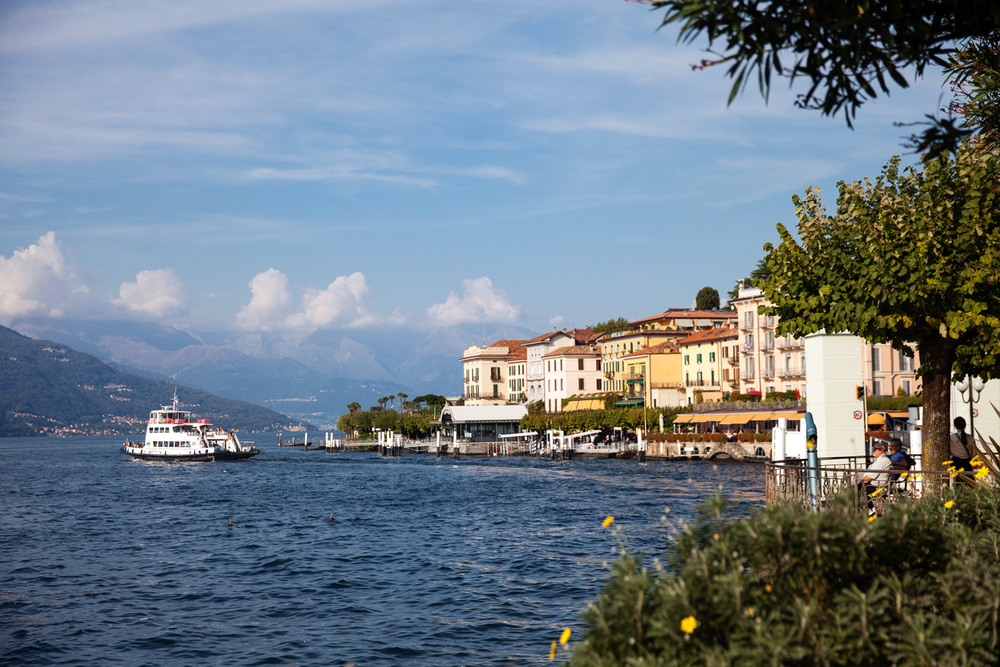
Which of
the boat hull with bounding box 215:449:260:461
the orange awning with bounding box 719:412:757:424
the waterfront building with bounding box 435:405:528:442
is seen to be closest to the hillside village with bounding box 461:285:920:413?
the orange awning with bounding box 719:412:757:424

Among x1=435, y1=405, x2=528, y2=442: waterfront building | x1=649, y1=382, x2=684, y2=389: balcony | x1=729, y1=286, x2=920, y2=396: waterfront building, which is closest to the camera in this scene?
x1=729, y1=286, x2=920, y2=396: waterfront building

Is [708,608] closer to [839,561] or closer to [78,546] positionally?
[839,561]

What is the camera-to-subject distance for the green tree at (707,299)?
421ft

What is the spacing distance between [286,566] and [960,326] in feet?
66.5

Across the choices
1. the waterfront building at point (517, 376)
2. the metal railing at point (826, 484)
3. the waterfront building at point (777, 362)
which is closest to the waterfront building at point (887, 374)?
the waterfront building at point (777, 362)

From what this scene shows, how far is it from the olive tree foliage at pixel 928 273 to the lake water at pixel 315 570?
186 inches

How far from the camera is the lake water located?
56.4ft

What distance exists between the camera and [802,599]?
5262 millimetres

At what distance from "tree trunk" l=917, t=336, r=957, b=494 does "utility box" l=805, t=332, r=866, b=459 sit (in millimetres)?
5330

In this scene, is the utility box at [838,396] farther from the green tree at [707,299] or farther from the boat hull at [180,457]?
the green tree at [707,299]

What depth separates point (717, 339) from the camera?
90875mm

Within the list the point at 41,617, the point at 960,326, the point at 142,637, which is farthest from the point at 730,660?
the point at 41,617

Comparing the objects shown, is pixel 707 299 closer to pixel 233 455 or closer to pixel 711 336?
pixel 711 336

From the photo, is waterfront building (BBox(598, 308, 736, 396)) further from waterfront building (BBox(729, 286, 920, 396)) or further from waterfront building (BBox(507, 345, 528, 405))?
waterfront building (BBox(507, 345, 528, 405))
